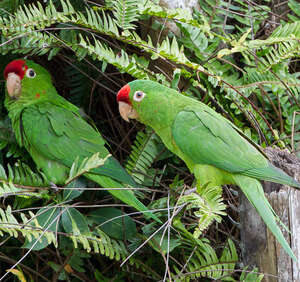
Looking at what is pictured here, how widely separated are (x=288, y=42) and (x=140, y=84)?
760 millimetres

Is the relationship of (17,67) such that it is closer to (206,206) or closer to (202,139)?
(202,139)

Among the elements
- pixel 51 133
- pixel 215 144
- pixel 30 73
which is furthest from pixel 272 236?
pixel 30 73

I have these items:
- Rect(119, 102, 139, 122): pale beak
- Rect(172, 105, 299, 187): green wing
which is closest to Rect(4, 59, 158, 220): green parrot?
Rect(119, 102, 139, 122): pale beak

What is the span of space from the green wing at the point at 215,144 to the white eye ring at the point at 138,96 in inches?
6.7

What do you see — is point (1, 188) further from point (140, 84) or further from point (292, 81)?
point (292, 81)

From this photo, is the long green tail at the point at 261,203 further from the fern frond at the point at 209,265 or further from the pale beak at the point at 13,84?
the pale beak at the point at 13,84

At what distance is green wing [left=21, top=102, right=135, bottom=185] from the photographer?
6.20 ft

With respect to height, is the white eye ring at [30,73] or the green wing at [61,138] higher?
the white eye ring at [30,73]

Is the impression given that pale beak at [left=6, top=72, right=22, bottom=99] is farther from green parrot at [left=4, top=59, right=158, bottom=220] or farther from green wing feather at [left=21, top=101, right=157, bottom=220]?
green wing feather at [left=21, top=101, right=157, bottom=220]

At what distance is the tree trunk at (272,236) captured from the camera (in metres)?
1.54

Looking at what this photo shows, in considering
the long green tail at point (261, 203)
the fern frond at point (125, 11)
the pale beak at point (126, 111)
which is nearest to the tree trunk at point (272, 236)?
the long green tail at point (261, 203)

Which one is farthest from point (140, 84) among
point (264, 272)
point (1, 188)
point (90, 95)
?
point (264, 272)

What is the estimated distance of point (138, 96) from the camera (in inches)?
74.3

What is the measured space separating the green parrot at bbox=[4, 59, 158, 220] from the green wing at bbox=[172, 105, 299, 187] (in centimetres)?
30
